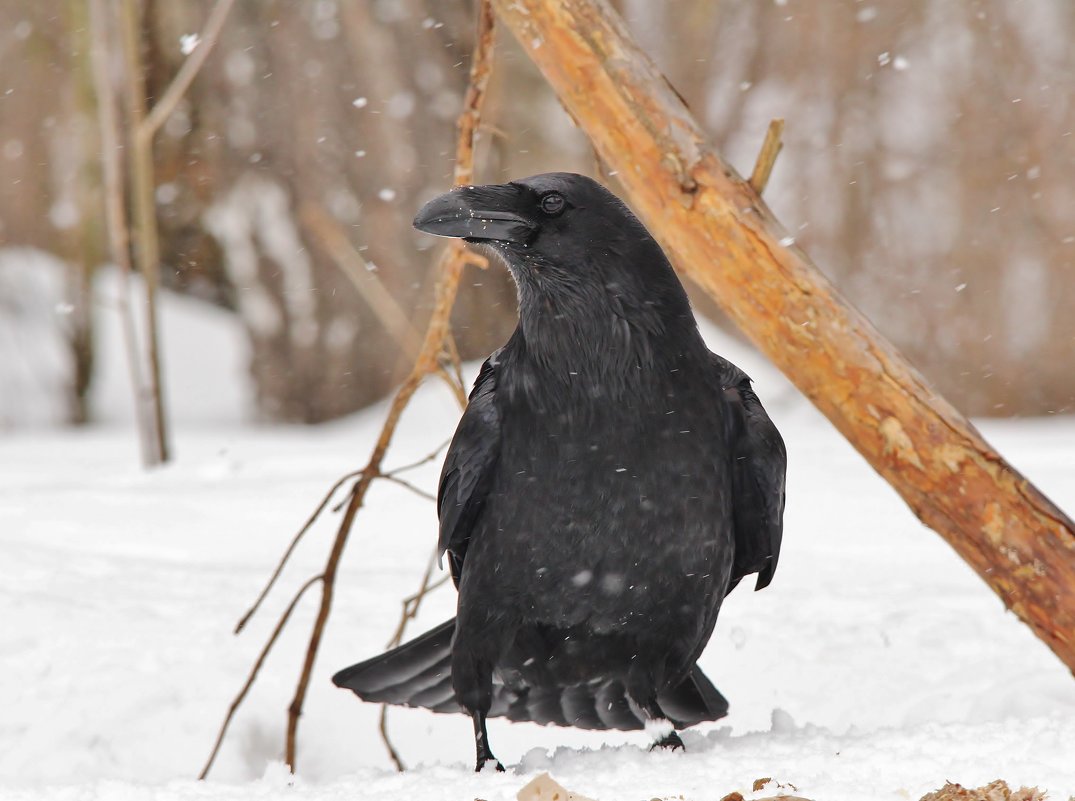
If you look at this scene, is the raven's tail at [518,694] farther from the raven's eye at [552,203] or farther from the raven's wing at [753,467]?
the raven's eye at [552,203]

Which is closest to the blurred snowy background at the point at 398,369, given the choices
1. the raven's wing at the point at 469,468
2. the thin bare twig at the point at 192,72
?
the raven's wing at the point at 469,468

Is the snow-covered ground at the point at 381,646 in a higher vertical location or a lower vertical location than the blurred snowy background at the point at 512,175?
lower

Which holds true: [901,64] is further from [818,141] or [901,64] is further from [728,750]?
[728,750]

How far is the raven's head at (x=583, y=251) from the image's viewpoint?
96.5 inches

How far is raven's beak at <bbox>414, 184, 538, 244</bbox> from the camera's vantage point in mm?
2334

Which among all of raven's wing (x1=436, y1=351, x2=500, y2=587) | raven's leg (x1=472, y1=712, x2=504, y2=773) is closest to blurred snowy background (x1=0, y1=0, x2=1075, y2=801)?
raven's leg (x1=472, y1=712, x2=504, y2=773)

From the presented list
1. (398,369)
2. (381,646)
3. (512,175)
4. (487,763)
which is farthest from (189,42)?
(487,763)

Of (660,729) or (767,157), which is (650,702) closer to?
(660,729)

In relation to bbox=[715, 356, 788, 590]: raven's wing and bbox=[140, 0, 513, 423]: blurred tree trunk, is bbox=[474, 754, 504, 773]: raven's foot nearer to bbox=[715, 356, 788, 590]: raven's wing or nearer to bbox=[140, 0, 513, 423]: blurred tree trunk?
bbox=[715, 356, 788, 590]: raven's wing

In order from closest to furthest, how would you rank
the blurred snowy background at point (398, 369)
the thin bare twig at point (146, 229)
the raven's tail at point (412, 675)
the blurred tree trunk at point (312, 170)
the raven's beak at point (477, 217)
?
the raven's beak at point (477, 217)
the raven's tail at point (412, 675)
the blurred snowy background at point (398, 369)
the thin bare twig at point (146, 229)
the blurred tree trunk at point (312, 170)

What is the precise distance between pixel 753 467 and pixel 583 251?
61 cm

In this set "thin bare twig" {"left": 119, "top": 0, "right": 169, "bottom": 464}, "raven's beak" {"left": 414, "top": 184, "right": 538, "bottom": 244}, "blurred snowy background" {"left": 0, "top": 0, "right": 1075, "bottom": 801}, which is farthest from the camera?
"thin bare twig" {"left": 119, "top": 0, "right": 169, "bottom": 464}

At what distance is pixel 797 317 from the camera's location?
266cm

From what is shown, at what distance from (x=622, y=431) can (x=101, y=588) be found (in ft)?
6.52
